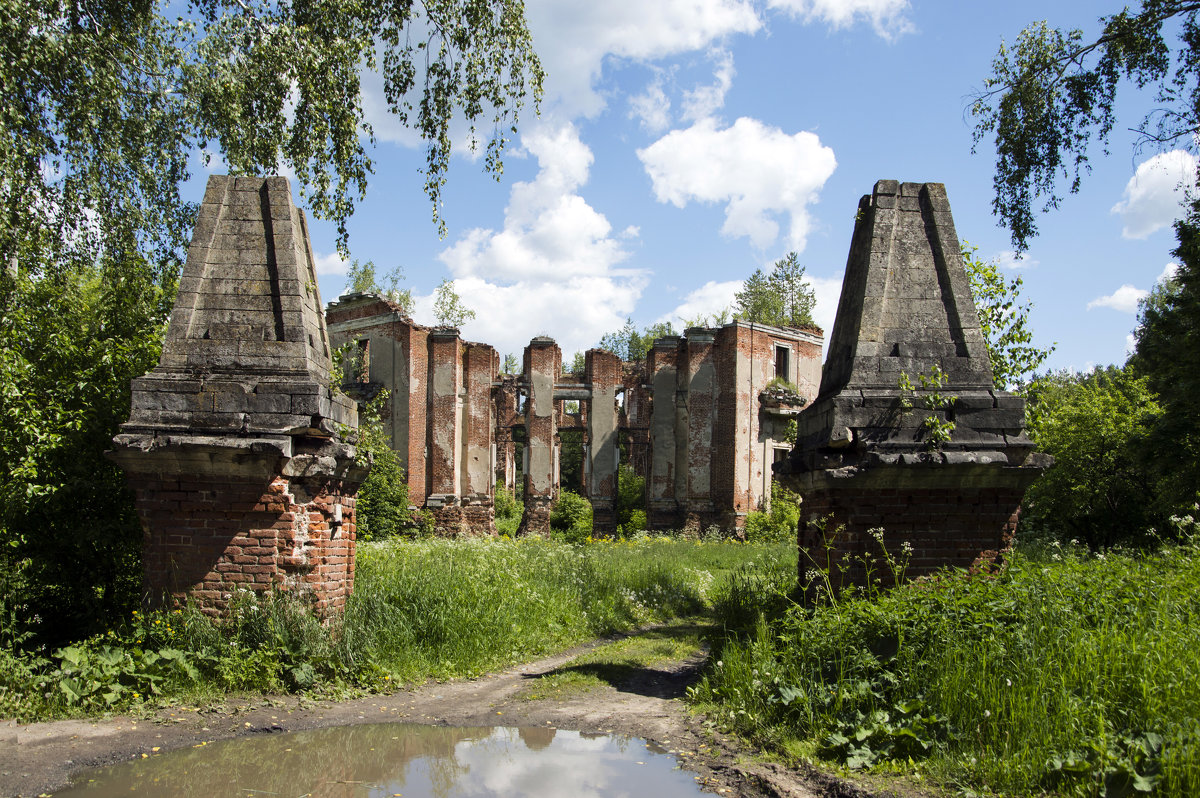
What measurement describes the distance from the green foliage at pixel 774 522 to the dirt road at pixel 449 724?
17.4 meters

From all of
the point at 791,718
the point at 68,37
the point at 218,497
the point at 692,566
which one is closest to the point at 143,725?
the point at 218,497

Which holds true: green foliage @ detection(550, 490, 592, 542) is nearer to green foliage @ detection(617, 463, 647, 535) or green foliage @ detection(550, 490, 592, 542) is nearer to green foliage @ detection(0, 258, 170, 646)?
green foliage @ detection(617, 463, 647, 535)

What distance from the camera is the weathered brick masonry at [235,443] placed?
6926 mm

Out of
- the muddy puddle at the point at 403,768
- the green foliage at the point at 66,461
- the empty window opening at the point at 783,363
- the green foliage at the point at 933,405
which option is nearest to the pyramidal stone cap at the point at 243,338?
the green foliage at the point at 66,461

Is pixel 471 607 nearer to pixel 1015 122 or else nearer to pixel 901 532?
pixel 901 532

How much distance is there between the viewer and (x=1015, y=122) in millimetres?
12125

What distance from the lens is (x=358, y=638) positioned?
7.51 metres

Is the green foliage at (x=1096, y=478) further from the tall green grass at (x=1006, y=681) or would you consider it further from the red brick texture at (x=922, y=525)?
the tall green grass at (x=1006, y=681)

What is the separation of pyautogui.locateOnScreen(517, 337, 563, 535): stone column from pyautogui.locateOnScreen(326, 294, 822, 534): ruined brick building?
41mm


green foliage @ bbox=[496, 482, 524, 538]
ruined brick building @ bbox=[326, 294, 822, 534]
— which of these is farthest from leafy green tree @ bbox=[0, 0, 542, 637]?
green foliage @ bbox=[496, 482, 524, 538]

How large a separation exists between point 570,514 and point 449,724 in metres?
21.7

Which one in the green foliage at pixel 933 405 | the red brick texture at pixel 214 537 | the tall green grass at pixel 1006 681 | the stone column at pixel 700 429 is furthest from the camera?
the stone column at pixel 700 429

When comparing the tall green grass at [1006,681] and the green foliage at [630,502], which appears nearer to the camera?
the tall green grass at [1006,681]

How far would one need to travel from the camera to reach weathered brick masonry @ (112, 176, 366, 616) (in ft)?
22.7
